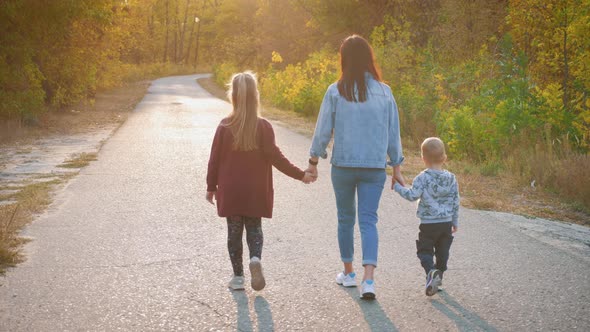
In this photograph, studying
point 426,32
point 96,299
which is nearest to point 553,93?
point 96,299

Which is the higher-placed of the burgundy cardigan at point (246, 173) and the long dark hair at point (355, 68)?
the long dark hair at point (355, 68)

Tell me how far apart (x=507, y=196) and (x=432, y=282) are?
4935 mm

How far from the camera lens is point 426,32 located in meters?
21.9

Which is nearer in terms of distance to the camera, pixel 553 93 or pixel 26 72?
pixel 553 93

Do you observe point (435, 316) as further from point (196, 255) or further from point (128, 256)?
point (128, 256)

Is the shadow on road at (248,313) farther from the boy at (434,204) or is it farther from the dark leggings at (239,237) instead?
the boy at (434,204)

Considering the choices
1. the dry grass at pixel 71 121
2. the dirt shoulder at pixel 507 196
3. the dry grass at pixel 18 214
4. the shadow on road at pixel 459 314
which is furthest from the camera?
the dry grass at pixel 71 121

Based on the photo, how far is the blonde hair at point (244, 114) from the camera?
5078 millimetres

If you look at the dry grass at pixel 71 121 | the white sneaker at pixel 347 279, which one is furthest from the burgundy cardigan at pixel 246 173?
the dry grass at pixel 71 121

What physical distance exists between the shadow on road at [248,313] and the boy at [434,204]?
1123 mm

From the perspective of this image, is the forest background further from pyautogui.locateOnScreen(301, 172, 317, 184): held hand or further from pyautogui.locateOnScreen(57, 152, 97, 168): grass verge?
pyautogui.locateOnScreen(57, 152, 97, 168): grass verge

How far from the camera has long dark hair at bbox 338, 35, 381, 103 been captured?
4.95 metres

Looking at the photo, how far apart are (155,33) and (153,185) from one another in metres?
87.0

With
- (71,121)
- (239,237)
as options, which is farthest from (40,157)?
(239,237)
